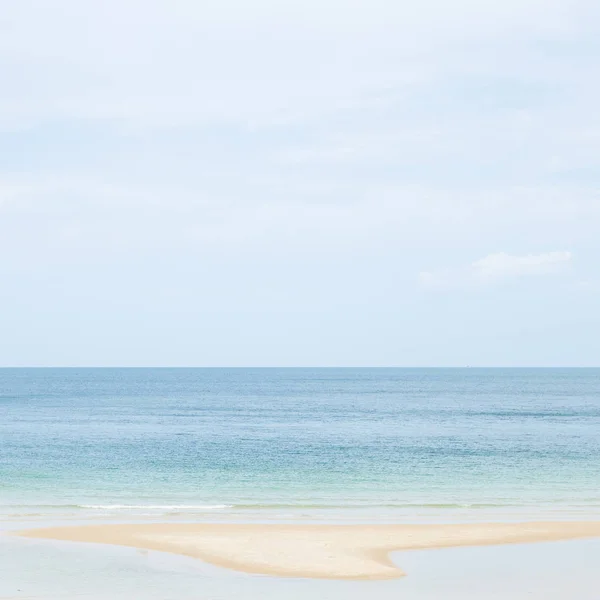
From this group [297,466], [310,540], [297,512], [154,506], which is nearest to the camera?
[310,540]

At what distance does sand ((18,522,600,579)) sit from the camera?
2067 cm

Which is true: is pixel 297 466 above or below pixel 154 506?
below

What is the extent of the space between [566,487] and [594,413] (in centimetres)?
5587

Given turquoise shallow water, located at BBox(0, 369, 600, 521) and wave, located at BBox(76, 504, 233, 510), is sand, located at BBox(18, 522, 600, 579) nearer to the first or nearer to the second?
turquoise shallow water, located at BBox(0, 369, 600, 521)

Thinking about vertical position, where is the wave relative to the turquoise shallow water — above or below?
above

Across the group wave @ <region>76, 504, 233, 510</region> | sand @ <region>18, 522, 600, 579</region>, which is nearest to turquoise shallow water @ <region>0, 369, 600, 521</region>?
wave @ <region>76, 504, 233, 510</region>

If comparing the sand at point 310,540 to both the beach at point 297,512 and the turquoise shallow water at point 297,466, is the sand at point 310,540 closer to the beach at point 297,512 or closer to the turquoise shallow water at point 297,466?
the beach at point 297,512

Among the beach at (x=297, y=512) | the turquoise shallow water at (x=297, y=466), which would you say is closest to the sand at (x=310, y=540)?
the beach at (x=297, y=512)

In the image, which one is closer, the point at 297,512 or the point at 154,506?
the point at 297,512

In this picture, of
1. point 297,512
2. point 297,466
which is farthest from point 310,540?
point 297,466

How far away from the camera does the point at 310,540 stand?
942 inches

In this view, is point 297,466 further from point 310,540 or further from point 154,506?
point 310,540

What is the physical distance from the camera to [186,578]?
63.6ft

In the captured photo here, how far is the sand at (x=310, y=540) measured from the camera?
814 inches
